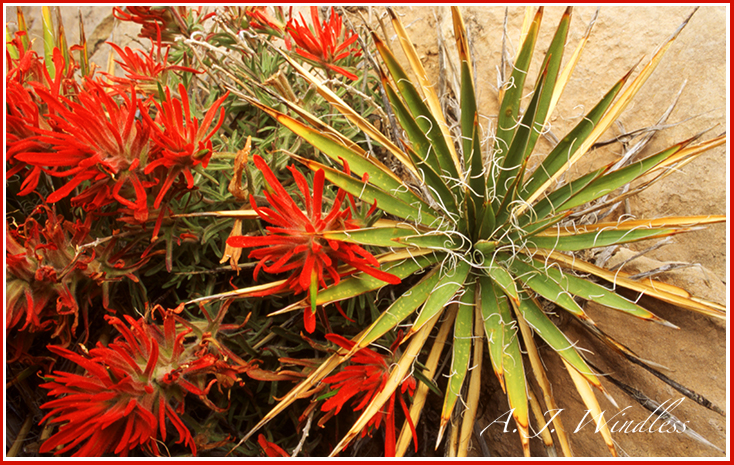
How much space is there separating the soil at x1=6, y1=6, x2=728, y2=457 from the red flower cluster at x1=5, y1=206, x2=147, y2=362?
1.00 meters

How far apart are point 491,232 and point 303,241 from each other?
531 mm

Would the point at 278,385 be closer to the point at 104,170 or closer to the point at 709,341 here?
the point at 104,170

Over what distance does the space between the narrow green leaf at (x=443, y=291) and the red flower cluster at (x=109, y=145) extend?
0.62m

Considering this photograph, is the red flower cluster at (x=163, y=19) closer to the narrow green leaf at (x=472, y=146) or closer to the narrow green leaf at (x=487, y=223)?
the narrow green leaf at (x=472, y=146)

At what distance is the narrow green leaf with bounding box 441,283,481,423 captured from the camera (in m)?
1.10

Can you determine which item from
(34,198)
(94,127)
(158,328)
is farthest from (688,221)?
(34,198)

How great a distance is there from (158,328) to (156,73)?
0.75 meters

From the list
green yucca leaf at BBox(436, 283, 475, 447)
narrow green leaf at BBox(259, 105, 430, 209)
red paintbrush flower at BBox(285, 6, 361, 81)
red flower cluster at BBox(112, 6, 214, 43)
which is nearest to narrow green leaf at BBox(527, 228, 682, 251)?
green yucca leaf at BBox(436, 283, 475, 447)

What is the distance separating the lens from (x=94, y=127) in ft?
3.27

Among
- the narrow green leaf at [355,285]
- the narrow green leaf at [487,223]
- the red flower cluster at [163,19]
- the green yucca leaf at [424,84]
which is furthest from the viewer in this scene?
the red flower cluster at [163,19]

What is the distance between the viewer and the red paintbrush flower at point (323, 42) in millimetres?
1354

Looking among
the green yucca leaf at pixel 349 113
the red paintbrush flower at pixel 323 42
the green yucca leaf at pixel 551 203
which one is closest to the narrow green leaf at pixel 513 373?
the green yucca leaf at pixel 551 203

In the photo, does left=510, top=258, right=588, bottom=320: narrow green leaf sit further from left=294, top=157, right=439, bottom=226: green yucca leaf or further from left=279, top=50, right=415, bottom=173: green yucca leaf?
left=279, top=50, right=415, bottom=173: green yucca leaf

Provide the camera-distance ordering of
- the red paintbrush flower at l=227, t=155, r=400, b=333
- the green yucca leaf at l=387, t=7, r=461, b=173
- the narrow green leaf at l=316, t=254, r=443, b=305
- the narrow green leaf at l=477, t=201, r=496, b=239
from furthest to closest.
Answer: the green yucca leaf at l=387, t=7, r=461, b=173, the narrow green leaf at l=477, t=201, r=496, b=239, the narrow green leaf at l=316, t=254, r=443, b=305, the red paintbrush flower at l=227, t=155, r=400, b=333
